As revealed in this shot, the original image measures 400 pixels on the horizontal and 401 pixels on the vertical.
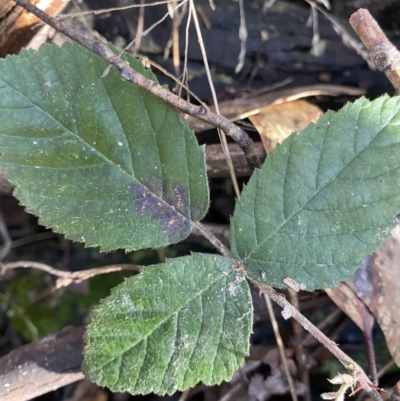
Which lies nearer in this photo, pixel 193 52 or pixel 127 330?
pixel 127 330

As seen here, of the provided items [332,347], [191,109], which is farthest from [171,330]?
[191,109]

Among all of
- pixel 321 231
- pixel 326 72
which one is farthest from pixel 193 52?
pixel 321 231

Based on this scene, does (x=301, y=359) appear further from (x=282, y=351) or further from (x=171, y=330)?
(x=171, y=330)

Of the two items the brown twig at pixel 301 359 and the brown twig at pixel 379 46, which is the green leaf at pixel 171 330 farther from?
the brown twig at pixel 379 46

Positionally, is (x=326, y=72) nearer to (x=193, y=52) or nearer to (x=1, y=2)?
(x=193, y=52)

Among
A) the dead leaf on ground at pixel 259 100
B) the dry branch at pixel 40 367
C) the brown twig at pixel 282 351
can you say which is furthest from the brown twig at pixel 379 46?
the dry branch at pixel 40 367

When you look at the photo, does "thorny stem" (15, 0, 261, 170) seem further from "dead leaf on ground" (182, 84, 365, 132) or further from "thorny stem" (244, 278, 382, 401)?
"thorny stem" (244, 278, 382, 401)
